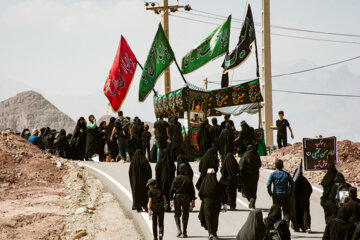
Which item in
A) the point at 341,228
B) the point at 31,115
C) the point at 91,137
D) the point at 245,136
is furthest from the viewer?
the point at 31,115

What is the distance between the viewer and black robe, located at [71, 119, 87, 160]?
25703 millimetres

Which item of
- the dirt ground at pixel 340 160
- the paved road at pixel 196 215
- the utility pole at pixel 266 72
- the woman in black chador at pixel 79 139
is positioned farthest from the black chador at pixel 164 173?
the utility pole at pixel 266 72

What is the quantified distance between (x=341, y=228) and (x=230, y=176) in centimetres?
594

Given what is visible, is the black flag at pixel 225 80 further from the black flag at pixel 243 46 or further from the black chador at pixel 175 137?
the black chador at pixel 175 137

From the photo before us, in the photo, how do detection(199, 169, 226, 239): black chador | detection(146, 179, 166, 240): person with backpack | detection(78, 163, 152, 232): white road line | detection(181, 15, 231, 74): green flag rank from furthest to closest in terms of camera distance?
1. detection(181, 15, 231, 74): green flag
2. detection(78, 163, 152, 232): white road line
3. detection(199, 169, 226, 239): black chador
4. detection(146, 179, 166, 240): person with backpack

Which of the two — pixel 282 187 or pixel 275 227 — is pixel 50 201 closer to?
pixel 282 187

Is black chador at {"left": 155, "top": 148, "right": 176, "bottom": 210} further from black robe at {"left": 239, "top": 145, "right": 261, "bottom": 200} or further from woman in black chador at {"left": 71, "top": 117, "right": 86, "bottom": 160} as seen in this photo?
woman in black chador at {"left": 71, "top": 117, "right": 86, "bottom": 160}

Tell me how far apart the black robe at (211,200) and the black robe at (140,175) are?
8.01 ft

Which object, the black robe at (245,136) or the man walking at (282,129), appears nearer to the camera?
the black robe at (245,136)

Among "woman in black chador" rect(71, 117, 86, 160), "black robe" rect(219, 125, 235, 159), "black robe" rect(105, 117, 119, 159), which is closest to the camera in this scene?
"black robe" rect(219, 125, 235, 159)

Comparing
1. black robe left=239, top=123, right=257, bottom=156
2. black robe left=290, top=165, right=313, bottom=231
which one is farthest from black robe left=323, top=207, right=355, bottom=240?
black robe left=239, top=123, right=257, bottom=156

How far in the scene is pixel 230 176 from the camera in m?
15.8

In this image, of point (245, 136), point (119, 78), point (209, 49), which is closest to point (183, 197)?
point (245, 136)

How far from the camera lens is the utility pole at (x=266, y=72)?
2917 centimetres
